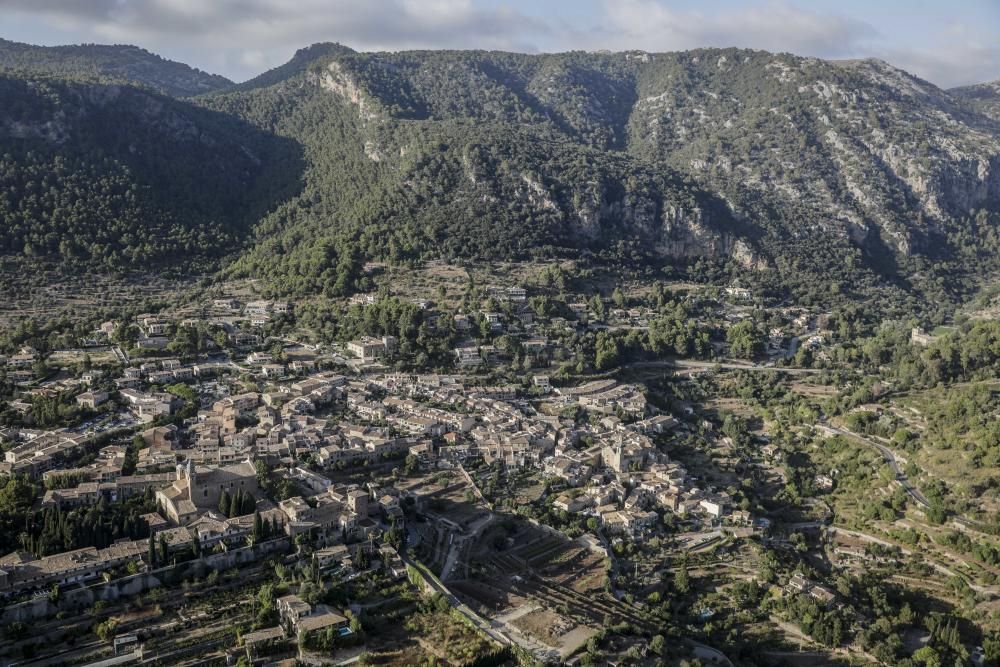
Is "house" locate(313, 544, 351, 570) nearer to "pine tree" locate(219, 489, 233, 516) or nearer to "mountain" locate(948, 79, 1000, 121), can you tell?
"pine tree" locate(219, 489, 233, 516)

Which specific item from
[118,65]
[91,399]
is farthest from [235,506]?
[118,65]

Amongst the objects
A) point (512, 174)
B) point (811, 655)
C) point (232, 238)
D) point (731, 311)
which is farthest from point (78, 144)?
point (811, 655)

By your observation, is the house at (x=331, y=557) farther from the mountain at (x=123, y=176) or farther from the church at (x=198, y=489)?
the mountain at (x=123, y=176)

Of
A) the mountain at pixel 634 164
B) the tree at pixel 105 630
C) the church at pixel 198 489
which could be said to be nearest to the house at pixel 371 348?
the mountain at pixel 634 164

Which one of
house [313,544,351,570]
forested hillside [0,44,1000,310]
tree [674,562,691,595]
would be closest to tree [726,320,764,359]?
forested hillside [0,44,1000,310]

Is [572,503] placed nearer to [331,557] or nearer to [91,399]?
[331,557]

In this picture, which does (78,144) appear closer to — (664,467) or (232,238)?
(232,238)
